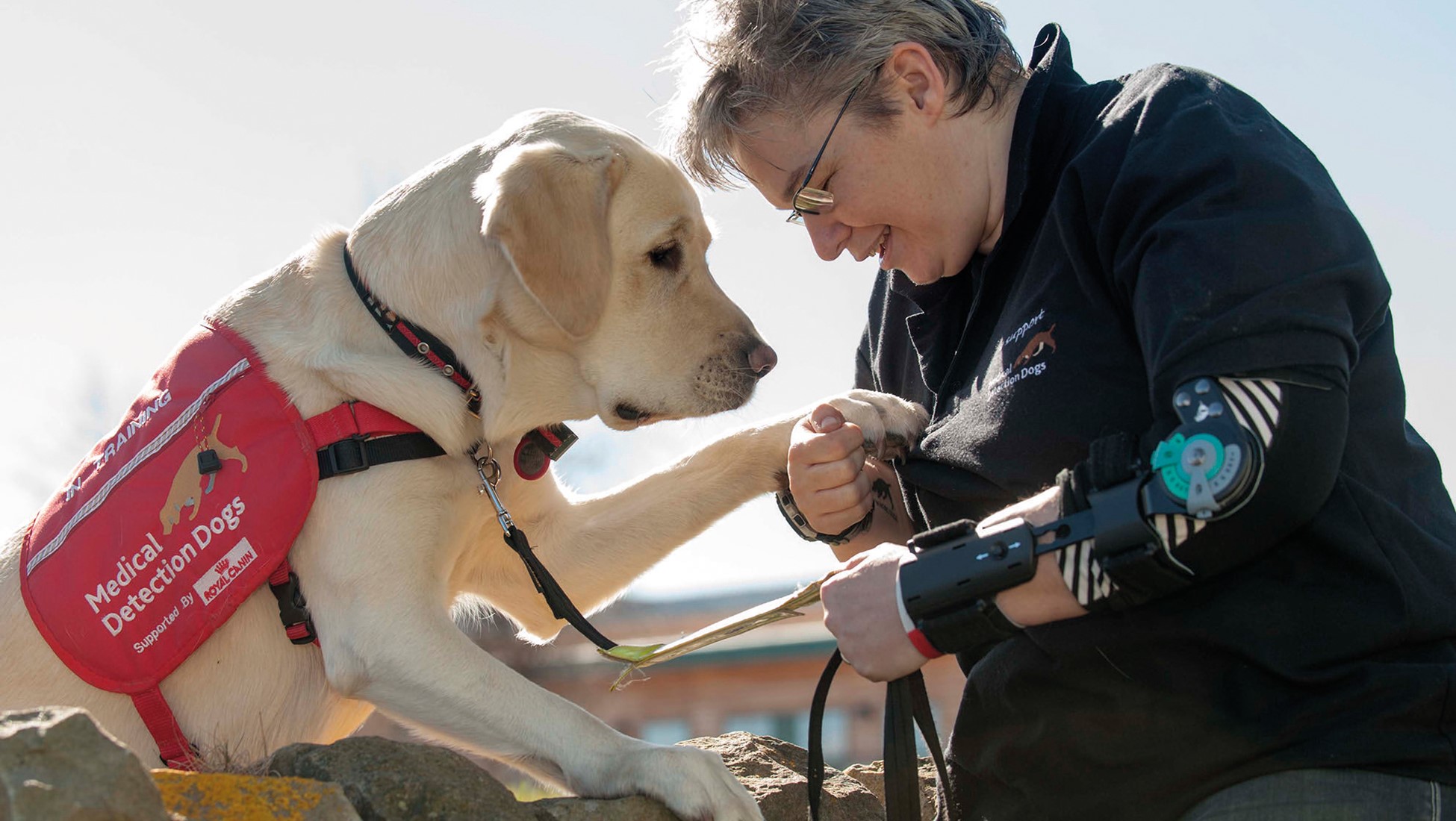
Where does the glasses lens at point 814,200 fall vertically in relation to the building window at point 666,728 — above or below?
above

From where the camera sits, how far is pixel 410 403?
276 centimetres

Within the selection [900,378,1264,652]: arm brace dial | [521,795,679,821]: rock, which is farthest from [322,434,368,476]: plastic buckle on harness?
[900,378,1264,652]: arm brace dial

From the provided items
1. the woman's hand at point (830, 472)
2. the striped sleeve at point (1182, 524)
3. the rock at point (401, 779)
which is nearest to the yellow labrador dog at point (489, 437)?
the woman's hand at point (830, 472)

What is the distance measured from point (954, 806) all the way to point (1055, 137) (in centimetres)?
147

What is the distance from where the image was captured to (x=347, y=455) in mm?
2730

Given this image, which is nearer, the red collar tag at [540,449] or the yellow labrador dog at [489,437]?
the yellow labrador dog at [489,437]

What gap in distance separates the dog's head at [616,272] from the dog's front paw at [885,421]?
0.51 m

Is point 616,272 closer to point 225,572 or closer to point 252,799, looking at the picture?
point 225,572

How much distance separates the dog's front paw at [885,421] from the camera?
280 centimetres

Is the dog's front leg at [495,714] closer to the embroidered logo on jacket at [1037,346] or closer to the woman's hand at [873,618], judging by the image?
the woman's hand at [873,618]

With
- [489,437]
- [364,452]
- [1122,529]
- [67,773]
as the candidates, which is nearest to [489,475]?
[489,437]

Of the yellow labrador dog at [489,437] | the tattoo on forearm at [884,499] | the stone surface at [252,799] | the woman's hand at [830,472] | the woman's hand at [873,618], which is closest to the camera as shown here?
the stone surface at [252,799]

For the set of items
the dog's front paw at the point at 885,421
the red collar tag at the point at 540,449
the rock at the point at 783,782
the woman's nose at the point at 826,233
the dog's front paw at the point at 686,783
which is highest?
the woman's nose at the point at 826,233

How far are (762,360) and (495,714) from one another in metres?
1.28
